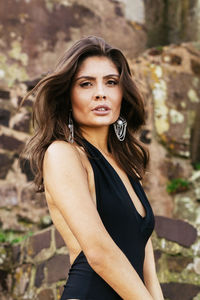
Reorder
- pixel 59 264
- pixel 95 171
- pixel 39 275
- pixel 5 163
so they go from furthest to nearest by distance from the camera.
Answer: pixel 5 163, pixel 39 275, pixel 59 264, pixel 95 171

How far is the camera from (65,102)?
2070 mm

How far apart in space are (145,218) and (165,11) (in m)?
4.97

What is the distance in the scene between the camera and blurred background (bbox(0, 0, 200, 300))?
183 inches

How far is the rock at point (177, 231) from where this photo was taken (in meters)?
3.21

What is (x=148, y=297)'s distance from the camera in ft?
5.63

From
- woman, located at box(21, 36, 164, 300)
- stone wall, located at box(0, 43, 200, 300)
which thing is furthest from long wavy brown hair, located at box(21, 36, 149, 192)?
stone wall, located at box(0, 43, 200, 300)

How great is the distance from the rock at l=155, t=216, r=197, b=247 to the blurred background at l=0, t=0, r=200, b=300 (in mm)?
947

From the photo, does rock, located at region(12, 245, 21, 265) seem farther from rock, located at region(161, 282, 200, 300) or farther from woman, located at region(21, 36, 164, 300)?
woman, located at region(21, 36, 164, 300)

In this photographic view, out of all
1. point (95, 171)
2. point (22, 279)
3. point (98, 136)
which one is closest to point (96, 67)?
point (98, 136)

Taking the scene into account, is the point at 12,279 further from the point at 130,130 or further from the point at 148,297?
the point at 148,297

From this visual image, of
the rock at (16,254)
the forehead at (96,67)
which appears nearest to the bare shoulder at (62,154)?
the forehead at (96,67)

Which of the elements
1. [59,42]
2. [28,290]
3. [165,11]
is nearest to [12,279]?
[28,290]

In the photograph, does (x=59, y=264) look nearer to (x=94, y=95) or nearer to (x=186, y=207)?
(x=186, y=207)

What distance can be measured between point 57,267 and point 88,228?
1.87 meters
